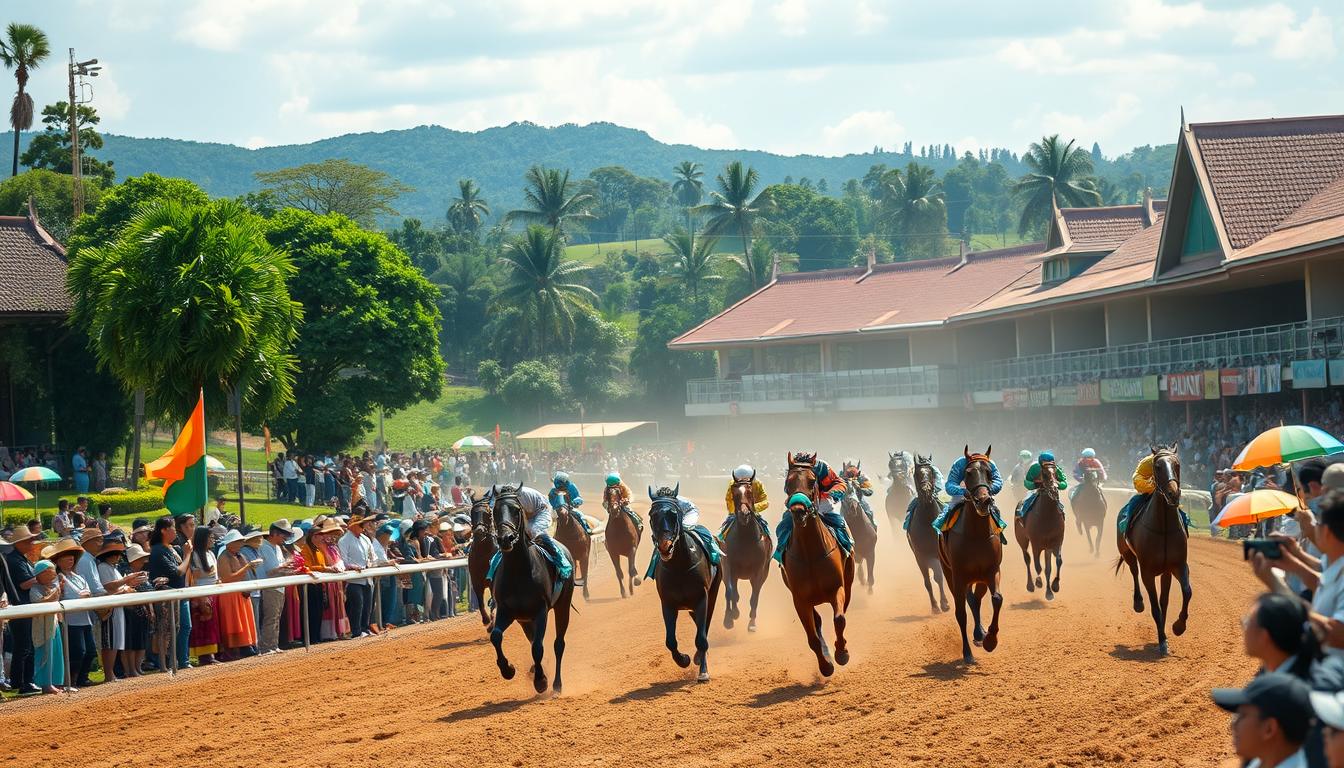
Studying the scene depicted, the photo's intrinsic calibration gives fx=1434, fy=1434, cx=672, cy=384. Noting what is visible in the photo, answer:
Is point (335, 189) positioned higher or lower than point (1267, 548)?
higher

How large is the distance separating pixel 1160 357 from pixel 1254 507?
25.8 meters

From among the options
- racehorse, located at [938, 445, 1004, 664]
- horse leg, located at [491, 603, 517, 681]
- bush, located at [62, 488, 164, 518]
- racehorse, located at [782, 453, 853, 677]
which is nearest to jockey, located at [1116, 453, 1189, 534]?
racehorse, located at [938, 445, 1004, 664]

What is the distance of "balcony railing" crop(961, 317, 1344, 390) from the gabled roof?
28154 millimetres

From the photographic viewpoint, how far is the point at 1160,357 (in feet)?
120

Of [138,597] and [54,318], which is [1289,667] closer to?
[138,597]

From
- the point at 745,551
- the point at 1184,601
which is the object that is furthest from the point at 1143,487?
the point at 745,551

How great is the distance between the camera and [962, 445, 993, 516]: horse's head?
12727 mm

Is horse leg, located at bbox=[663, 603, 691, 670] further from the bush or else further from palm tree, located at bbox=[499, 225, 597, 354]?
palm tree, located at bbox=[499, 225, 597, 354]

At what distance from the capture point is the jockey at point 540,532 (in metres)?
12.5

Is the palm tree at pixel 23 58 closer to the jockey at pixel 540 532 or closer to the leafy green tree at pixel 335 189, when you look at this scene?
the leafy green tree at pixel 335 189

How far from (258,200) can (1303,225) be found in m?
58.7

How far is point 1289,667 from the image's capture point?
483 centimetres

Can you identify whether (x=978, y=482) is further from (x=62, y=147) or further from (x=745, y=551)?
(x=62, y=147)

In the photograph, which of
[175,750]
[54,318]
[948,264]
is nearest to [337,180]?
[948,264]
